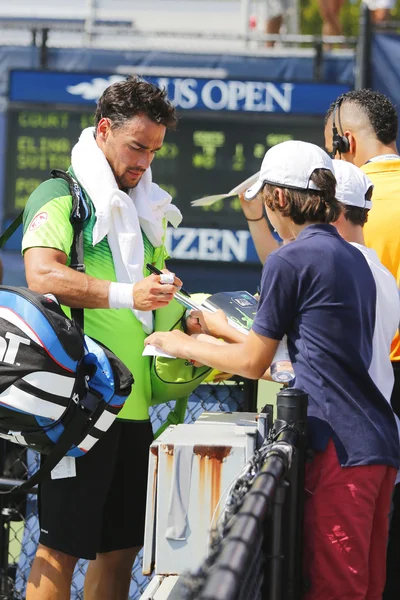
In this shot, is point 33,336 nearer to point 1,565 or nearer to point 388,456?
point 388,456

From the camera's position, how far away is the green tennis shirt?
10.5 feet

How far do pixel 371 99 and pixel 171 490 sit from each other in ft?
5.91

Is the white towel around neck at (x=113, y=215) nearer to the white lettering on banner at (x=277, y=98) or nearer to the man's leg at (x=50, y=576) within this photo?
the man's leg at (x=50, y=576)

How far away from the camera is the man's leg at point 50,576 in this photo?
3.04m

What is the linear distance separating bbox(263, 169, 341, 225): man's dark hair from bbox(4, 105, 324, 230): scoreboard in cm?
836

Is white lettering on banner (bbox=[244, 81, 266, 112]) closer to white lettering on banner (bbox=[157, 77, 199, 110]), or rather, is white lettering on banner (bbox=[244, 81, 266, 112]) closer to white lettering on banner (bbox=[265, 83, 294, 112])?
white lettering on banner (bbox=[265, 83, 294, 112])

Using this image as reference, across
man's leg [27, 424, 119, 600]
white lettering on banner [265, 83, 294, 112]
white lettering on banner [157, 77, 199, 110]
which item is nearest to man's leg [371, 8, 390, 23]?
white lettering on banner [265, 83, 294, 112]

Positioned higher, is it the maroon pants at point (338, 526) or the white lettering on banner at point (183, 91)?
the white lettering on banner at point (183, 91)

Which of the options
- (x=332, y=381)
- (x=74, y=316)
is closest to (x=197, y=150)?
(x=74, y=316)

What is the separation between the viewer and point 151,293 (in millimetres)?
3088

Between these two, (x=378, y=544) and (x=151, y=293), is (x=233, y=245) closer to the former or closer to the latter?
(x=151, y=293)

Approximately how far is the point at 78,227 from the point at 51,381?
58cm

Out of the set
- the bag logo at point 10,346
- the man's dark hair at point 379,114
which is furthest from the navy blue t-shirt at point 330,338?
the man's dark hair at point 379,114

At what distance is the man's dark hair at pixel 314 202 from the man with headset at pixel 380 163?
66 centimetres
